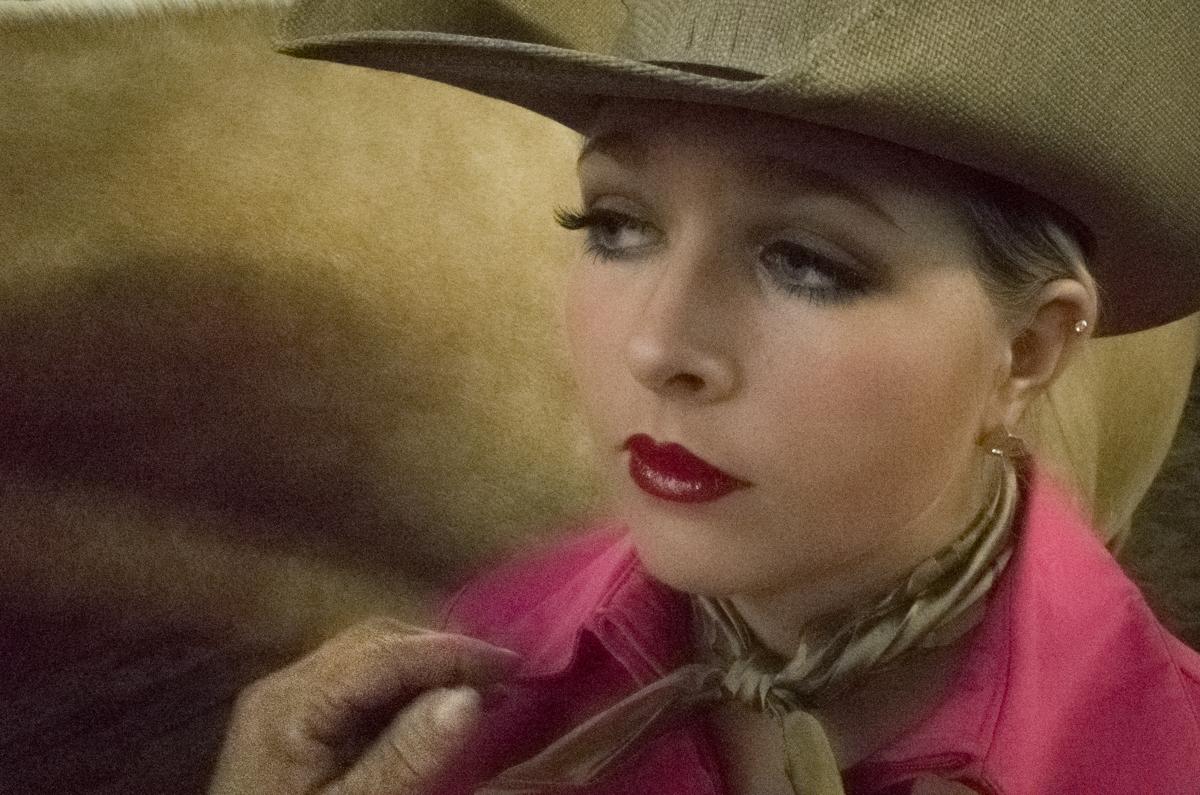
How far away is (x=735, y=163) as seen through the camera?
1.18 feet

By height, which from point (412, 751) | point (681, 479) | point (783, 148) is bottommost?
point (412, 751)

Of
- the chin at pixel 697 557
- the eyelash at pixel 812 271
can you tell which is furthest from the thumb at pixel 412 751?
the eyelash at pixel 812 271

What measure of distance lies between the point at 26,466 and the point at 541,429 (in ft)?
0.78

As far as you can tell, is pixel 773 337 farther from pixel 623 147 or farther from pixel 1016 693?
pixel 1016 693

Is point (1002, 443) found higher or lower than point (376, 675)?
higher

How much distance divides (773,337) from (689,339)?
27mm

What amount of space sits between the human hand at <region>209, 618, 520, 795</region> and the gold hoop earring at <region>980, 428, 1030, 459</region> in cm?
22

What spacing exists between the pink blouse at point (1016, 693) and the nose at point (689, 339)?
175mm

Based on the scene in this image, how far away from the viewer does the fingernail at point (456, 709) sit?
1.48ft

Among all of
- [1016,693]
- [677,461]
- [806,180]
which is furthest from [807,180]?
[1016,693]

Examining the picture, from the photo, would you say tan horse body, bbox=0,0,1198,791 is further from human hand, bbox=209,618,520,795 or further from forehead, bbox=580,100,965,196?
forehead, bbox=580,100,965,196

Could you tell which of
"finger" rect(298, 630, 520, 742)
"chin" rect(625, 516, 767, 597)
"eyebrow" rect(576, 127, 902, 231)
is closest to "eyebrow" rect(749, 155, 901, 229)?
"eyebrow" rect(576, 127, 902, 231)

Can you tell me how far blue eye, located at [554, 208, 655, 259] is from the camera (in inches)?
16.1

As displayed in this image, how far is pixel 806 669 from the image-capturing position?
43cm
